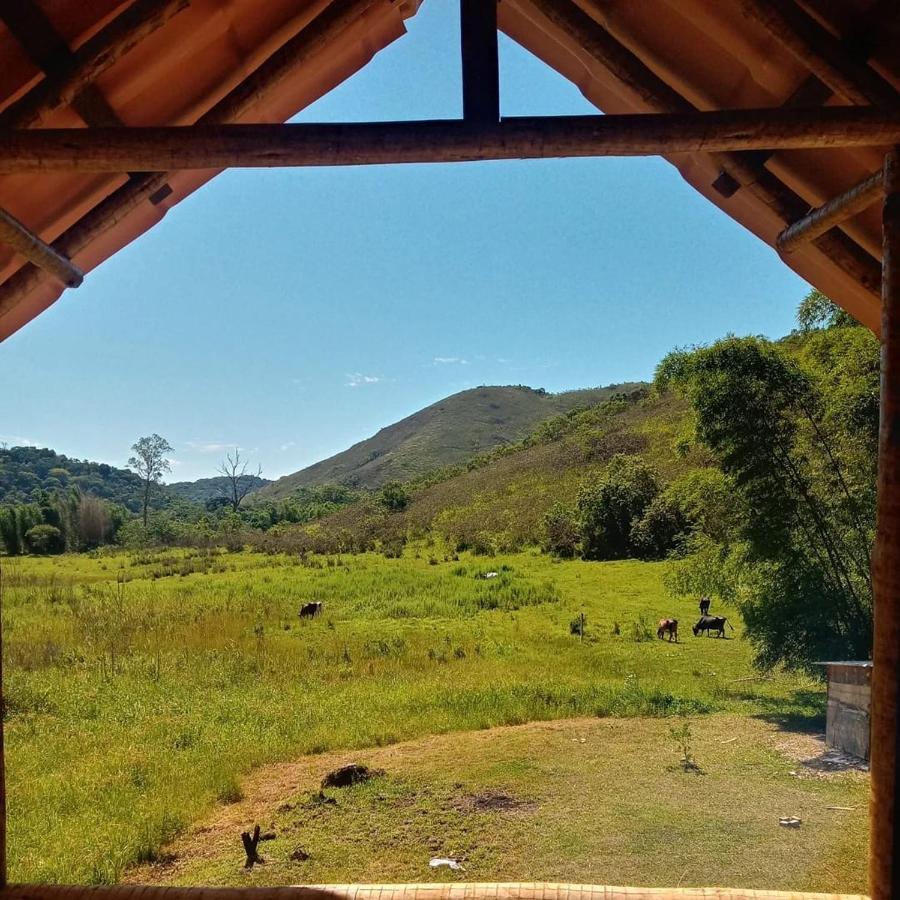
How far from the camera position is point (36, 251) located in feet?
7.35

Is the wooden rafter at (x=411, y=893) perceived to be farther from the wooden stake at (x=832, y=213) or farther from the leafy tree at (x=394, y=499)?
the leafy tree at (x=394, y=499)

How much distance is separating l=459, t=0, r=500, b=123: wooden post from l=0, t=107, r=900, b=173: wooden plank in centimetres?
5

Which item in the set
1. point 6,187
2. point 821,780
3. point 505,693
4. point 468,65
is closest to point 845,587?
point 821,780

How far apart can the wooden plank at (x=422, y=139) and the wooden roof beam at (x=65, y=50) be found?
126 millimetres

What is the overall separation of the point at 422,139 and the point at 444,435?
8721cm

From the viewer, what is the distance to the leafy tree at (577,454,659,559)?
72.2 feet

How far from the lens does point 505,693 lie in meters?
8.48

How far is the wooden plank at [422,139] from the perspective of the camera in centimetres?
189

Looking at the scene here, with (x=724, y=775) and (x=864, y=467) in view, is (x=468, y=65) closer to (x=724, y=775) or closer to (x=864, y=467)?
(x=724, y=775)

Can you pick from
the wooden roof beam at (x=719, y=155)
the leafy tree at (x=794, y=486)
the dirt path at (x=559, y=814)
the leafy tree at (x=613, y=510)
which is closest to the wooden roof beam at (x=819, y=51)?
the wooden roof beam at (x=719, y=155)

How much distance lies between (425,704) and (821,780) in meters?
4.00

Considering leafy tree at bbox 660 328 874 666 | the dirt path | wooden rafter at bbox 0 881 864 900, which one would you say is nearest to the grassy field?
the dirt path

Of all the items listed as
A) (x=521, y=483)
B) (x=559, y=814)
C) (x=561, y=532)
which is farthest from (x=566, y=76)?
(x=521, y=483)

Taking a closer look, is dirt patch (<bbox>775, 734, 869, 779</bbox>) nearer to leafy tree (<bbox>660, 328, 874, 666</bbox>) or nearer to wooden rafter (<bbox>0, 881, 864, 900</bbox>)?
leafy tree (<bbox>660, 328, 874, 666</bbox>)
